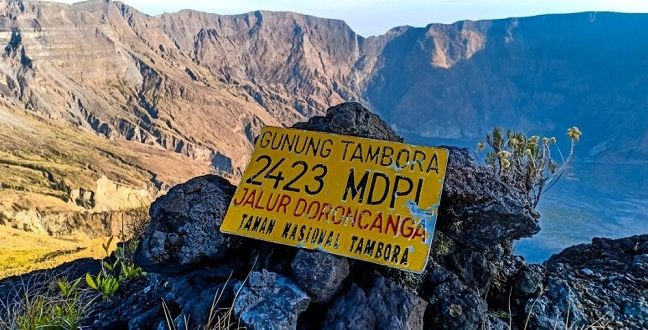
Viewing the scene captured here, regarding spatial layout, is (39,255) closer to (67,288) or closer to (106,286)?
(67,288)

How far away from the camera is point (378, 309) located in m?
3.95

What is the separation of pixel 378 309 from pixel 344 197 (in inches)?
39.9

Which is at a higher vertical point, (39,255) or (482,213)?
(482,213)

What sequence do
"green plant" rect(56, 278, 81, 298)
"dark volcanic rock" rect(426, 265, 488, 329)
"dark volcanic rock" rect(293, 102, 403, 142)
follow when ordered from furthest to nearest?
1. "dark volcanic rock" rect(293, 102, 403, 142)
2. "green plant" rect(56, 278, 81, 298)
3. "dark volcanic rock" rect(426, 265, 488, 329)

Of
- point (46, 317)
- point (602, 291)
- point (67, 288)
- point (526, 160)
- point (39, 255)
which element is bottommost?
point (46, 317)

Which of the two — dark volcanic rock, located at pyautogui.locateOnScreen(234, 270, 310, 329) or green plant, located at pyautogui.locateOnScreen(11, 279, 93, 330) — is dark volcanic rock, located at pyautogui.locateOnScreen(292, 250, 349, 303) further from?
green plant, located at pyautogui.locateOnScreen(11, 279, 93, 330)

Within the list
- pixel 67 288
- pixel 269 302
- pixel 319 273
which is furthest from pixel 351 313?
pixel 67 288

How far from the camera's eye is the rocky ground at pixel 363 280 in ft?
13.1

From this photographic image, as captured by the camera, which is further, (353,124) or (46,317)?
(353,124)

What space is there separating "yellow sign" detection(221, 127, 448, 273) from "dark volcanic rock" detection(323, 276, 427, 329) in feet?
0.73

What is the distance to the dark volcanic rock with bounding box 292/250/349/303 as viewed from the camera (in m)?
4.06

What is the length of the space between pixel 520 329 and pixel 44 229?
249 ft

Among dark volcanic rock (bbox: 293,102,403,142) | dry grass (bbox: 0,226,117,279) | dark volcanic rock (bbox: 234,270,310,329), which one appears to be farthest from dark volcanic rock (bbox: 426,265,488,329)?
dry grass (bbox: 0,226,117,279)

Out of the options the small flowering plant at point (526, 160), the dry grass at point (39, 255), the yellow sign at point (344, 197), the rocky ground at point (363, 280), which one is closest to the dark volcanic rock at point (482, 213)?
the rocky ground at point (363, 280)
